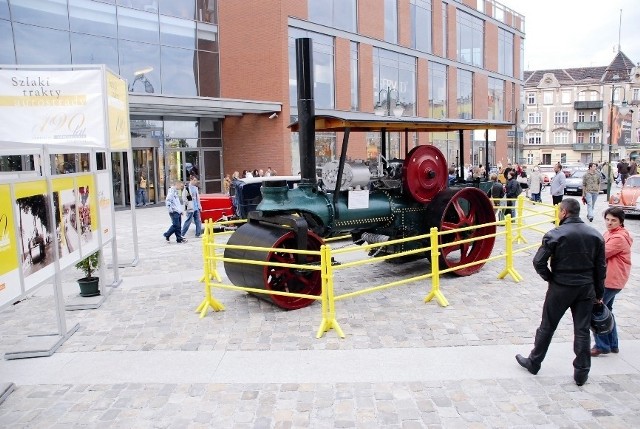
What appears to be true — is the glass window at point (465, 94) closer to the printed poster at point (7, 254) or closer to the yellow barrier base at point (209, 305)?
the yellow barrier base at point (209, 305)

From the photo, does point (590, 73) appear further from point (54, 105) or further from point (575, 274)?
point (575, 274)

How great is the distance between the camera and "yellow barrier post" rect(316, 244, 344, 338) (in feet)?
20.2

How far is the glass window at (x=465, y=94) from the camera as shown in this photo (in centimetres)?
3594

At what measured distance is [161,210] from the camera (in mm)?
21594

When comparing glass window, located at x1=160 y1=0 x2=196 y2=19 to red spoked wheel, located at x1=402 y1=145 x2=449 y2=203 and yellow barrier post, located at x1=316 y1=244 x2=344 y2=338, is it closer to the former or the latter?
red spoked wheel, located at x1=402 y1=145 x2=449 y2=203

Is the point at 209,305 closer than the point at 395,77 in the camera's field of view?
Yes

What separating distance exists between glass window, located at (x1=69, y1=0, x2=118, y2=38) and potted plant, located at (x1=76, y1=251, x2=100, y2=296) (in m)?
14.6

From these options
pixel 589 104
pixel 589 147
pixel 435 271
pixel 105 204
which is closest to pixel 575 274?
pixel 435 271

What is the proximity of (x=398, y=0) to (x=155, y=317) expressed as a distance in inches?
1047

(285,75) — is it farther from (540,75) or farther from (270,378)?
(540,75)

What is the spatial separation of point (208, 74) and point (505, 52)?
26.8 meters

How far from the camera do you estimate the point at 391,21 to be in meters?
29.0

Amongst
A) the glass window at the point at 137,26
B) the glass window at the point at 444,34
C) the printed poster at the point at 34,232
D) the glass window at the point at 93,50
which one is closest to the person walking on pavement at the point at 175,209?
the printed poster at the point at 34,232

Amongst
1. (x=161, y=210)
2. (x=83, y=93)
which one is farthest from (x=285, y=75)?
(x=83, y=93)
